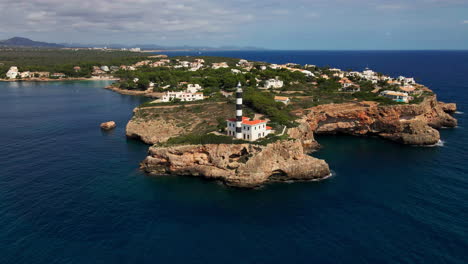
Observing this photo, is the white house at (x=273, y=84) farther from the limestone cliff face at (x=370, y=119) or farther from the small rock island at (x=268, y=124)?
the limestone cliff face at (x=370, y=119)

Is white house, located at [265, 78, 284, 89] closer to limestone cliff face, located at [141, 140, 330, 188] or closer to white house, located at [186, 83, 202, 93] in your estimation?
white house, located at [186, 83, 202, 93]

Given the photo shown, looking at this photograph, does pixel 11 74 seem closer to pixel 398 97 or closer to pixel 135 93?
pixel 135 93

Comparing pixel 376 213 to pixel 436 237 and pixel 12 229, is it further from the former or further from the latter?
pixel 12 229

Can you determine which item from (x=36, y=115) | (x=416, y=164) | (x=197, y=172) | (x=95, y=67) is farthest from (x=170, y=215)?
(x=95, y=67)

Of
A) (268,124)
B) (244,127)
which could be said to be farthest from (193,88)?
(244,127)

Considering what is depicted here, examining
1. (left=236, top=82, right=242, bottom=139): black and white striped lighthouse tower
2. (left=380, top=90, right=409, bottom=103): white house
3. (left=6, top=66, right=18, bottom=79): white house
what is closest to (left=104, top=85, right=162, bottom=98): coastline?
(left=6, top=66, right=18, bottom=79): white house

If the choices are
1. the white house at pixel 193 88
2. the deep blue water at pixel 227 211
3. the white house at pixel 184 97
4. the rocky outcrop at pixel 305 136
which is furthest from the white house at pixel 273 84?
the deep blue water at pixel 227 211
